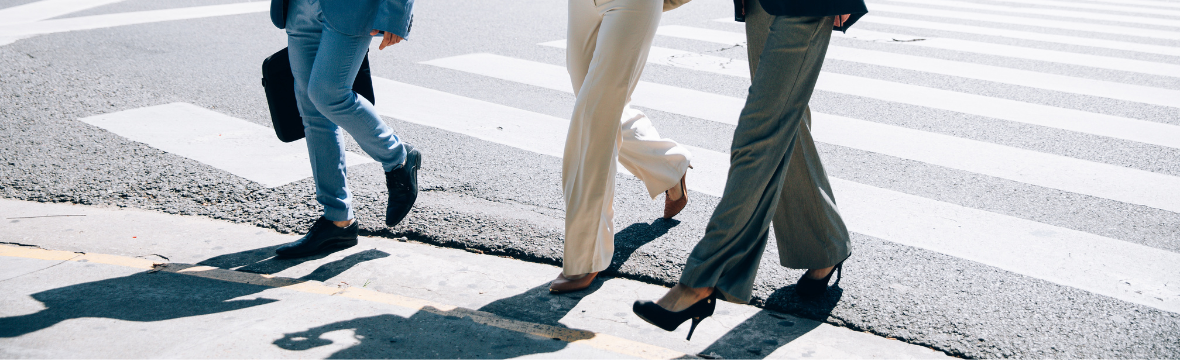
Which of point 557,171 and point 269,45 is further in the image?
point 269,45

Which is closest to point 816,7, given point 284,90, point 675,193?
point 675,193

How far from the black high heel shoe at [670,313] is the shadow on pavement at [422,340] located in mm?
287

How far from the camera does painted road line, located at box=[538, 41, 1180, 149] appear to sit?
210 inches

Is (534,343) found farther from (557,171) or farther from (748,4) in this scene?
(557,171)

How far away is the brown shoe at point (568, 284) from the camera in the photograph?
10.2 ft

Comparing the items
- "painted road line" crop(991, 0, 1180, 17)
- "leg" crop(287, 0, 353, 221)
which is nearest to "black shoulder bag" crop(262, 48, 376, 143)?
"leg" crop(287, 0, 353, 221)

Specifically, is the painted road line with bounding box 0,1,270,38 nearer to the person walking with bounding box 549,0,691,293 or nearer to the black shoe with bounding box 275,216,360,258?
the black shoe with bounding box 275,216,360,258

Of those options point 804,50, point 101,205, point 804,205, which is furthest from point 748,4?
point 101,205

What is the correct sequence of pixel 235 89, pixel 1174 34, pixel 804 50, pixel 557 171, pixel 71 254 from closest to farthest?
pixel 804 50, pixel 71 254, pixel 557 171, pixel 235 89, pixel 1174 34

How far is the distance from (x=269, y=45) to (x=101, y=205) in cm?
384

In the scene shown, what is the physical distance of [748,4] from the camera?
109 inches

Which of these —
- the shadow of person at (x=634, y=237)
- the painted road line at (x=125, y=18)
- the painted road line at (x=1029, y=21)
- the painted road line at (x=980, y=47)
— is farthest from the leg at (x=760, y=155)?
the painted road line at (x=1029, y=21)

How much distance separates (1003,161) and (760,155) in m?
2.73

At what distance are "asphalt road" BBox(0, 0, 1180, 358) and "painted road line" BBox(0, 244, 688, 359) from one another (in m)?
0.30
